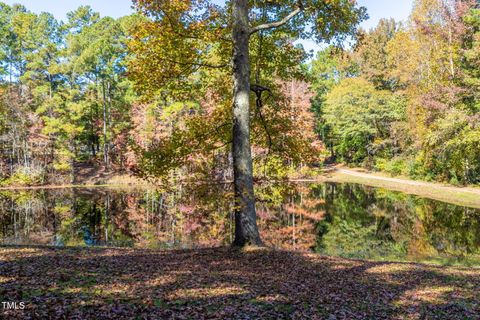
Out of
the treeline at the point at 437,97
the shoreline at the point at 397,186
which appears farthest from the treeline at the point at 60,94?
the treeline at the point at 437,97

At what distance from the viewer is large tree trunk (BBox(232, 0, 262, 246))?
31.5 ft

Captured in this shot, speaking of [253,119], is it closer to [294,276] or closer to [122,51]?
[294,276]

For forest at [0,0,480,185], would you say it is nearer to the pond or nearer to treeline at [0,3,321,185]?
treeline at [0,3,321,185]

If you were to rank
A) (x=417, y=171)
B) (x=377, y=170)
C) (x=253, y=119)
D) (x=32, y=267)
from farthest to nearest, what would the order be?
(x=377, y=170), (x=417, y=171), (x=253, y=119), (x=32, y=267)

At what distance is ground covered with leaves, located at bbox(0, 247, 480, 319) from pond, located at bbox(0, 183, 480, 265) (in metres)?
2.40

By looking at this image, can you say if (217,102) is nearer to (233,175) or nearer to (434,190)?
(233,175)

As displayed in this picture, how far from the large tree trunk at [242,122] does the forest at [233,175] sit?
0.13 feet

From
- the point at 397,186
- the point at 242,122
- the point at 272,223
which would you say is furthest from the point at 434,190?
the point at 242,122

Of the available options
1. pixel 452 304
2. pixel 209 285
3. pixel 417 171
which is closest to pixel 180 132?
pixel 209 285

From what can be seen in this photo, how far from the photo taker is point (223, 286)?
6.87 metres

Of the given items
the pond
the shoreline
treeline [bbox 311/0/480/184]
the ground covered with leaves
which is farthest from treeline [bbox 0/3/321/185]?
treeline [bbox 311/0/480/184]

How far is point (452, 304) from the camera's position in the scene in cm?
675

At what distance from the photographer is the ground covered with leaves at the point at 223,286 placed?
18.0ft

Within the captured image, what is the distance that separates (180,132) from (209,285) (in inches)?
203
